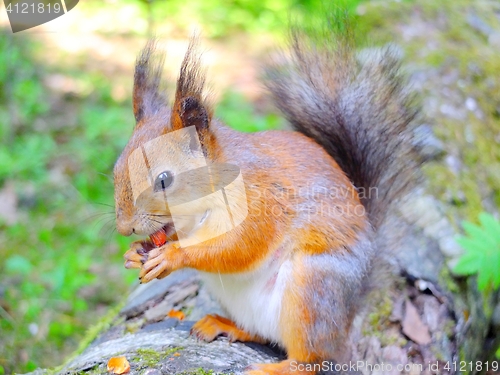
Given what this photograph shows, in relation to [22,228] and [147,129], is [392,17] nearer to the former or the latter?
[147,129]

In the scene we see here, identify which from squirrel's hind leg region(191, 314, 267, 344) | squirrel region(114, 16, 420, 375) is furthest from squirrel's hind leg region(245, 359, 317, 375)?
squirrel's hind leg region(191, 314, 267, 344)

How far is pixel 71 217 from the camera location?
3.09 meters

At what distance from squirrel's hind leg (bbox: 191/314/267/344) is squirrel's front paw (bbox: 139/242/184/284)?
10.7 inches

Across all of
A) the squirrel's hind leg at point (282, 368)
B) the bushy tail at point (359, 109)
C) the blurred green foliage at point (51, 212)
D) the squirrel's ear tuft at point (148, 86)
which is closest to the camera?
the squirrel's hind leg at point (282, 368)

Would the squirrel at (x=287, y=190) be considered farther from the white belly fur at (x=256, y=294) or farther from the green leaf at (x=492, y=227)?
the green leaf at (x=492, y=227)

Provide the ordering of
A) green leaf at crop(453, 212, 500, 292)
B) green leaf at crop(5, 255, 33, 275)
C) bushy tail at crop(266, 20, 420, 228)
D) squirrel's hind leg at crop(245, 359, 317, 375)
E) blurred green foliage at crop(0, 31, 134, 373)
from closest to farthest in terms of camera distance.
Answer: green leaf at crop(453, 212, 500, 292) < squirrel's hind leg at crop(245, 359, 317, 375) < bushy tail at crop(266, 20, 420, 228) < blurred green foliage at crop(0, 31, 134, 373) < green leaf at crop(5, 255, 33, 275)

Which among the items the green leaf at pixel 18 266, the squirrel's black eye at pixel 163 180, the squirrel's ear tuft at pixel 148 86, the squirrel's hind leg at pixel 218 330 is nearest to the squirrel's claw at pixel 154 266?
the squirrel's black eye at pixel 163 180

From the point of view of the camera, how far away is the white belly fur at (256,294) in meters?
1.48

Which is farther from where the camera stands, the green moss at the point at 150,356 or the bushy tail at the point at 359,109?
the bushy tail at the point at 359,109

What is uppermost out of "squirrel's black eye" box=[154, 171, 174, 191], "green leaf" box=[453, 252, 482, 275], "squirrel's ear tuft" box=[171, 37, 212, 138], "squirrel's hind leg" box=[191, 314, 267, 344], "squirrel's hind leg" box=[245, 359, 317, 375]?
"squirrel's ear tuft" box=[171, 37, 212, 138]

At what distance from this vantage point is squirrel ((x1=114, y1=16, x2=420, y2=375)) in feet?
4.64

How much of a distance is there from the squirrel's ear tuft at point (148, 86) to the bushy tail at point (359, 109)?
406 mm

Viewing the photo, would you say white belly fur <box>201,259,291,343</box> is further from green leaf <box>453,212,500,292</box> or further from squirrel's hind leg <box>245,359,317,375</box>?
green leaf <box>453,212,500,292</box>

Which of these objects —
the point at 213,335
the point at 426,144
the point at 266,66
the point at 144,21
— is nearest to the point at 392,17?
the point at 426,144
